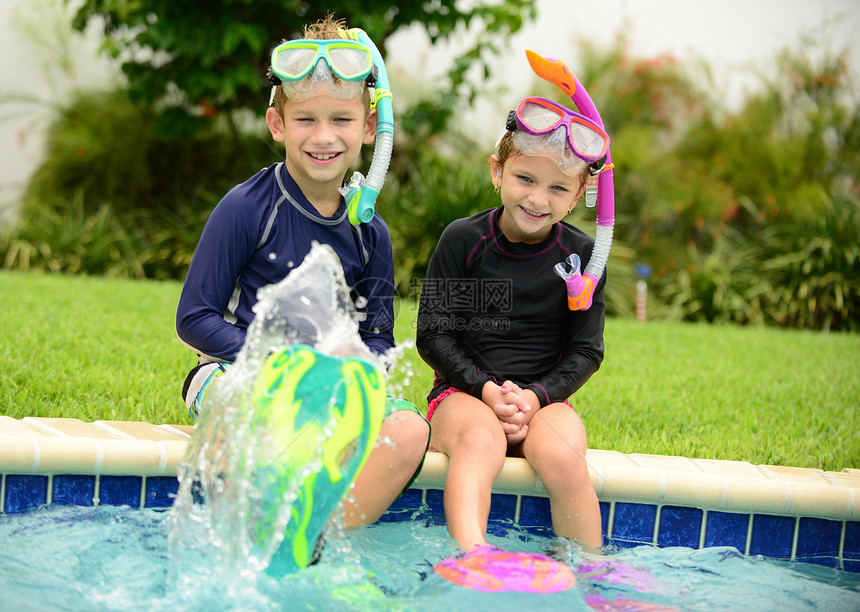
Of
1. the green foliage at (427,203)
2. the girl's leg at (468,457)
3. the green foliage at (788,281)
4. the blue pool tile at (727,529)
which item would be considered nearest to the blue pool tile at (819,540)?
the blue pool tile at (727,529)

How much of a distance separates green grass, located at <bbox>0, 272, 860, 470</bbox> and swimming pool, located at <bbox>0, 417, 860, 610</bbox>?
1.61ft

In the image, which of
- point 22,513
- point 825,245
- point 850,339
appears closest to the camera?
point 22,513

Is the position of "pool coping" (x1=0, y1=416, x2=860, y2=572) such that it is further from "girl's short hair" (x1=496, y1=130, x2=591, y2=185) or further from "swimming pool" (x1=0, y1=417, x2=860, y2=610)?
"girl's short hair" (x1=496, y1=130, x2=591, y2=185)

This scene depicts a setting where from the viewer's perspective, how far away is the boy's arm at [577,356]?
9.62ft

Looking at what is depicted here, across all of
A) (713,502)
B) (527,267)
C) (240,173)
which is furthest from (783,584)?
(240,173)

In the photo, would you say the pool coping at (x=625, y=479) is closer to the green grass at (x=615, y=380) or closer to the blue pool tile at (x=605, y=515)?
the blue pool tile at (x=605, y=515)

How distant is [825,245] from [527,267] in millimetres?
7022

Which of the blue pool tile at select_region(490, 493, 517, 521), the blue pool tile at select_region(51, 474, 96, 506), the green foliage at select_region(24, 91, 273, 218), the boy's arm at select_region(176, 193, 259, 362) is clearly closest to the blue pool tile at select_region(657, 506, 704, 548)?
the blue pool tile at select_region(490, 493, 517, 521)

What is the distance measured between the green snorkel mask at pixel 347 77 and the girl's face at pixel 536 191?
21.0 inches

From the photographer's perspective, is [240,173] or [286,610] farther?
[240,173]

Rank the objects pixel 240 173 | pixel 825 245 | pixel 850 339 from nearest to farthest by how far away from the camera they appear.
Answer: pixel 850 339, pixel 825 245, pixel 240 173

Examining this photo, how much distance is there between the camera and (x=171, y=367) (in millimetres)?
4168

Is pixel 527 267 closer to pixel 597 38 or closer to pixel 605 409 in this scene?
pixel 605 409

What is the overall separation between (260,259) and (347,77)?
2.27 feet
